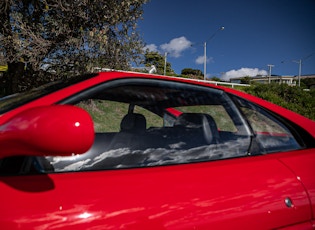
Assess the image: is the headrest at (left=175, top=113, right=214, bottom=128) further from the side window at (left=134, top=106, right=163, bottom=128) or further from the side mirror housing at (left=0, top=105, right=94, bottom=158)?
the side mirror housing at (left=0, top=105, right=94, bottom=158)

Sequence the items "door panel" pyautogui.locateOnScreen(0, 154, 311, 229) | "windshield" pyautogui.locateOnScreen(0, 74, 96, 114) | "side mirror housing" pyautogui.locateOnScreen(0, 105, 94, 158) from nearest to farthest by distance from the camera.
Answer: "side mirror housing" pyautogui.locateOnScreen(0, 105, 94, 158), "door panel" pyautogui.locateOnScreen(0, 154, 311, 229), "windshield" pyautogui.locateOnScreen(0, 74, 96, 114)

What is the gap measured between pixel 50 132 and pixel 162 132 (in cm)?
90

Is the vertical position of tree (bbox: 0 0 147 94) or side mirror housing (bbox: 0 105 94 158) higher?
tree (bbox: 0 0 147 94)

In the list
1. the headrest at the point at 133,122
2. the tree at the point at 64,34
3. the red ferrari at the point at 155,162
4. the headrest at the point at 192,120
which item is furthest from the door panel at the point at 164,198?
the tree at the point at 64,34

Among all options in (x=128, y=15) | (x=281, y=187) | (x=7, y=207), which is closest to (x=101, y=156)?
(x=7, y=207)

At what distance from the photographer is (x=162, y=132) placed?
65.4 inches

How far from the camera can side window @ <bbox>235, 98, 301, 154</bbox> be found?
175cm

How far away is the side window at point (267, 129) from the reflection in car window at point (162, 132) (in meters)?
0.08

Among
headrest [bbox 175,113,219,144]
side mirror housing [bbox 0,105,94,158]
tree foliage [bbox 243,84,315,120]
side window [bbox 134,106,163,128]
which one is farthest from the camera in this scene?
tree foliage [bbox 243,84,315,120]

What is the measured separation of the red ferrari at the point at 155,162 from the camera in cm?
92

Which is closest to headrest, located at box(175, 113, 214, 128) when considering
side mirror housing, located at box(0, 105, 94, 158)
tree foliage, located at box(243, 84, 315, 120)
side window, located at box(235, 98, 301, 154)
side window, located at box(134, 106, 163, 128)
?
side window, located at box(235, 98, 301, 154)

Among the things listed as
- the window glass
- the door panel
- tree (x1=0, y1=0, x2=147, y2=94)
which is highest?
tree (x1=0, y1=0, x2=147, y2=94)

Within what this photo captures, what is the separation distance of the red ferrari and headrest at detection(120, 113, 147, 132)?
23 mm

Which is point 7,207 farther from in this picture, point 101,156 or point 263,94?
point 263,94
